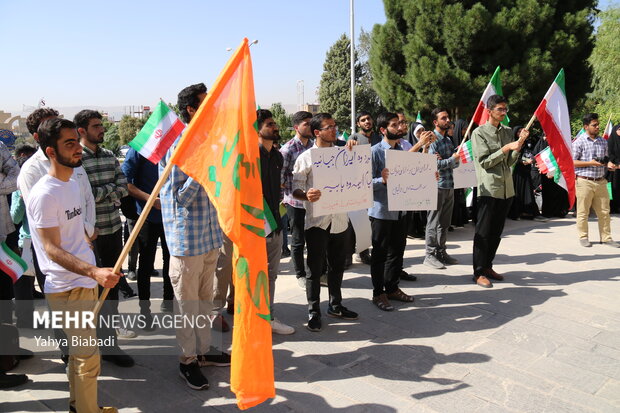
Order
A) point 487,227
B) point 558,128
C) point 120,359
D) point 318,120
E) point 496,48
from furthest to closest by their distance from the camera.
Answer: point 496,48
point 558,128
point 487,227
point 318,120
point 120,359

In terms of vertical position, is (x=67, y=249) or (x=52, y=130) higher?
(x=52, y=130)

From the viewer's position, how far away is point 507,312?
4.95m

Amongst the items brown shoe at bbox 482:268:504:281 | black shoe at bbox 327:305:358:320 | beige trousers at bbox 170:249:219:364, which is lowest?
black shoe at bbox 327:305:358:320

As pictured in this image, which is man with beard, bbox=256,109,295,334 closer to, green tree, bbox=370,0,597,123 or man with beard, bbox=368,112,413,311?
man with beard, bbox=368,112,413,311

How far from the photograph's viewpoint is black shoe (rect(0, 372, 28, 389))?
3.44m

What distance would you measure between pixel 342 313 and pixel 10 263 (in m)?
2.91

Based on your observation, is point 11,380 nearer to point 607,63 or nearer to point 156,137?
point 156,137

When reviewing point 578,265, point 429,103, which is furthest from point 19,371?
point 429,103

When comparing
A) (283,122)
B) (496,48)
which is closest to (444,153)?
(496,48)

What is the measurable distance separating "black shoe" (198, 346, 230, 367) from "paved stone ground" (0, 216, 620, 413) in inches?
2.7

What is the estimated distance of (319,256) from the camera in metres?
4.52

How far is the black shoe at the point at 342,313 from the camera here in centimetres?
478

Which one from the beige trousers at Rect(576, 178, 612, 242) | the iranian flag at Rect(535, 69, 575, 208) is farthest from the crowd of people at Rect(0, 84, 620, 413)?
the beige trousers at Rect(576, 178, 612, 242)

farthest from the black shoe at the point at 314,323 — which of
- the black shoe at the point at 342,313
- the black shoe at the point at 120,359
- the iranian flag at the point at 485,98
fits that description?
the iranian flag at the point at 485,98
